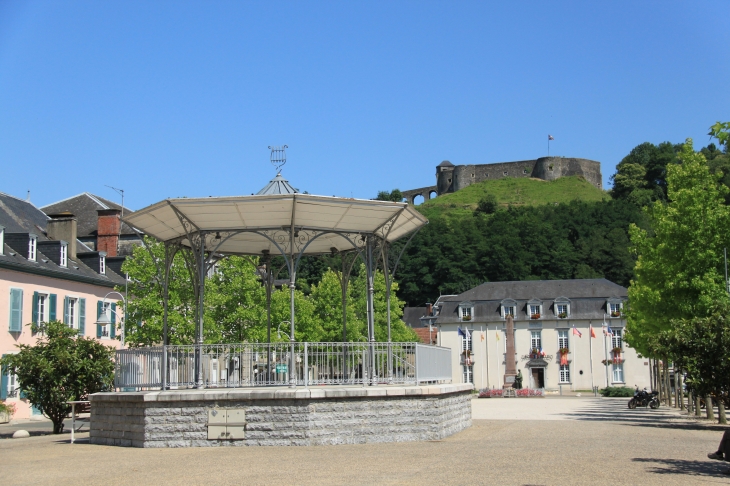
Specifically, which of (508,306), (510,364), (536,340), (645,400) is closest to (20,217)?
(645,400)

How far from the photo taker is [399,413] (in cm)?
1705

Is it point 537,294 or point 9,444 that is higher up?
point 537,294

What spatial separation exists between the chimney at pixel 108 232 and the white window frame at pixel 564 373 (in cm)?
4401

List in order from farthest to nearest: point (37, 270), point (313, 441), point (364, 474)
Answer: point (37, 270) < point (313, 441) < point (364, 474)

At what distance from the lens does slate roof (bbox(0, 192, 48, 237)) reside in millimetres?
41719

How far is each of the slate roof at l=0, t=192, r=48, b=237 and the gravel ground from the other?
2517 cm

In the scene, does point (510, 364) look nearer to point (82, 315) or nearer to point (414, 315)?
point (82, 315)

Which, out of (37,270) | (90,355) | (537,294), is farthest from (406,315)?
(90,355)

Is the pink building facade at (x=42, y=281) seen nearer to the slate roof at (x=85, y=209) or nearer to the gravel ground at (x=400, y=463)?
the slate roof at (x=85, y=209)

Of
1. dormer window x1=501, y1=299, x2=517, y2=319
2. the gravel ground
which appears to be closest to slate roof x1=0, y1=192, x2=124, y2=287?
the gravel ground

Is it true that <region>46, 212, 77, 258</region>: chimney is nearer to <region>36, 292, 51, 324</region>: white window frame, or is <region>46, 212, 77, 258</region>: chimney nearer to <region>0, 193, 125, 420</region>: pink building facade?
<region>0, 193, 125, 420</region>: pink building facade

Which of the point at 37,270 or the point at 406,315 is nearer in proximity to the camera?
the point at 37,270

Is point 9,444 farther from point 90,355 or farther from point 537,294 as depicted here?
point 537,294

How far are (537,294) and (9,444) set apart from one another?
67.4 metres
